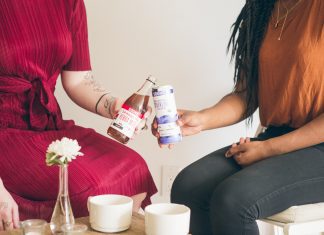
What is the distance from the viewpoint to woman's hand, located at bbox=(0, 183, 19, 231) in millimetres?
1114

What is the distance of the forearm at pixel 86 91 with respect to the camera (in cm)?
150

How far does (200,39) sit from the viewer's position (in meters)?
1.93

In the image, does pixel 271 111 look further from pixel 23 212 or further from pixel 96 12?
pixel 96 12

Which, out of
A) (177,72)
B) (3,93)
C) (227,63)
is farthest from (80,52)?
(227,63)

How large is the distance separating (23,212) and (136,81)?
0.83 metres

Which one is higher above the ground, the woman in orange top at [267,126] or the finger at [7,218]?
the woman in orange top at [267,126]

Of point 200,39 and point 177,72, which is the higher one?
point 200,39

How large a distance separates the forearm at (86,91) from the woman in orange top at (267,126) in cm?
25

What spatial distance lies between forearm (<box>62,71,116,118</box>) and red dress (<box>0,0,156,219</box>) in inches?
→ 2.4

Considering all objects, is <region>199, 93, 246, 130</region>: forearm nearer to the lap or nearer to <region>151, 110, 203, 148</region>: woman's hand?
<region>151, 110, 203, 148</region>: woman's hand

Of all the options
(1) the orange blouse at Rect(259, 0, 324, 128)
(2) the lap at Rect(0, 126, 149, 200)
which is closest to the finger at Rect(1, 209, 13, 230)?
(2) the lap at Rect(0, 126, 149, 200)

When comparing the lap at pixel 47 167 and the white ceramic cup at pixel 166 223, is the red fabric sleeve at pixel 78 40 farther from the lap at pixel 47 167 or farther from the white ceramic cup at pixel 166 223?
the white ceramic cup at pixel 166 223

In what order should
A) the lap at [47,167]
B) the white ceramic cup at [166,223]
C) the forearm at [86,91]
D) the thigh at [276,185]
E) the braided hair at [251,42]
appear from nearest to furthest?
the white ceramic cup at [166,223]
the thigh at [276,185]
the lap at [47,167]
the braided hair at [251,42]
the forearm at [86,91]

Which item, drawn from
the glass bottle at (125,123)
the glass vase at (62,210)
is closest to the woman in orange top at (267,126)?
the glass bottle at (125,123)
